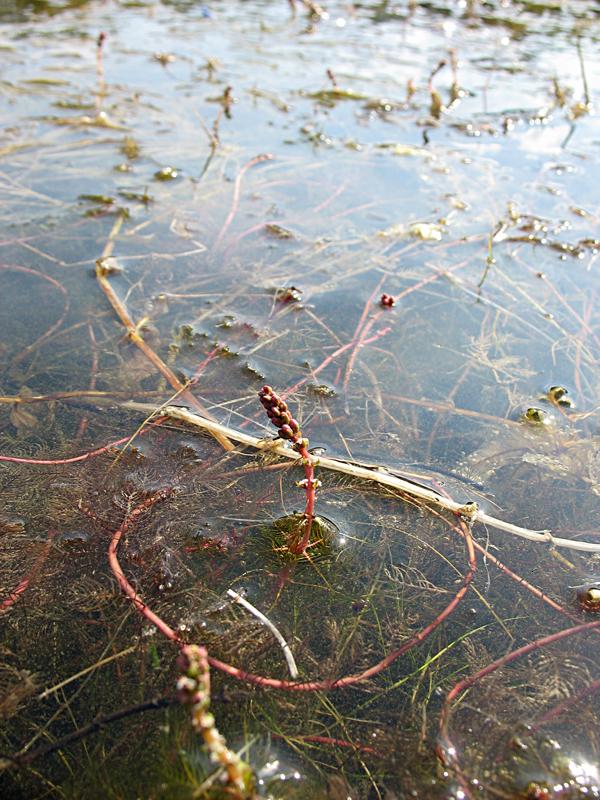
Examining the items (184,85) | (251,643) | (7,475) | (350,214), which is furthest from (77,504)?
(184,85)

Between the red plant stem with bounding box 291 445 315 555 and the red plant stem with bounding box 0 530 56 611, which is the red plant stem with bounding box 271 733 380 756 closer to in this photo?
the red plant stem with bounding box 291 445 315 555

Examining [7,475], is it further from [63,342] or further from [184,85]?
[184,85]

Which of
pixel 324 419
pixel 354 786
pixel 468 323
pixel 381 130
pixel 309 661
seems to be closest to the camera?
pixel 354 786

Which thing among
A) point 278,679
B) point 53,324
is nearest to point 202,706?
point 278,679

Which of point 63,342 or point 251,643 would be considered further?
point 63,342

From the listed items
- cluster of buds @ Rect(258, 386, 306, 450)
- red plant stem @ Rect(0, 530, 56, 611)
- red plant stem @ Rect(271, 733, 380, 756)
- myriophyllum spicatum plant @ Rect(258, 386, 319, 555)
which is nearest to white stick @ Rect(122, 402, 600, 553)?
myriophyllum spicatum plant @ Rect(258, 386, 319, 555)

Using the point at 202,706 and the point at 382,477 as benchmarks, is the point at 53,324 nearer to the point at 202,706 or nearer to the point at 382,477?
the point at 382,477
